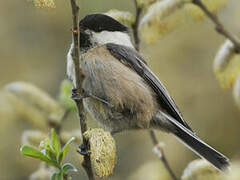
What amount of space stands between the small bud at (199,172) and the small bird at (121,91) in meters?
0.28

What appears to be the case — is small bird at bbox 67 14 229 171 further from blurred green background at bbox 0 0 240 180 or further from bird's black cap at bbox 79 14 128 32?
blurred green background at bbox 0 0 240 180

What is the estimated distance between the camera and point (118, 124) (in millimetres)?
2994

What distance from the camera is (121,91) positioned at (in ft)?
9.67

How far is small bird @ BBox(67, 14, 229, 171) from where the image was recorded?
9.42ft

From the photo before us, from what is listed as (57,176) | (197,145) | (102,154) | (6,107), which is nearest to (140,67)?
(197,145)

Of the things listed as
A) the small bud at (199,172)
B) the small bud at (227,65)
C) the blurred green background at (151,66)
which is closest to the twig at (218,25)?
the small bud at (227,65)

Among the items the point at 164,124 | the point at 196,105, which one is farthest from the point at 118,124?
the point at 196,105

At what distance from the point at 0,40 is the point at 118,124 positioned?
8.41 ft

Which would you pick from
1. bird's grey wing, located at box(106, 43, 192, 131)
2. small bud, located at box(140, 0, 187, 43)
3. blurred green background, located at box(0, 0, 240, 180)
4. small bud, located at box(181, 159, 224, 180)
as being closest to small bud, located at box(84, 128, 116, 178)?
small bud, located at box(181, 159, 224, 180)

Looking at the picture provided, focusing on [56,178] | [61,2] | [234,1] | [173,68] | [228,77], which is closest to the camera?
[56,178]

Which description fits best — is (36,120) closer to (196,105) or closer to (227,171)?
(227,171)

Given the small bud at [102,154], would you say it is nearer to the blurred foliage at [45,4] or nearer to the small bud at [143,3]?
the blurred foliage at [45,4]

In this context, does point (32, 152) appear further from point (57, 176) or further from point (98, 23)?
point (98, 23)

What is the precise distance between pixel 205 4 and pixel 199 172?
0.95 m
